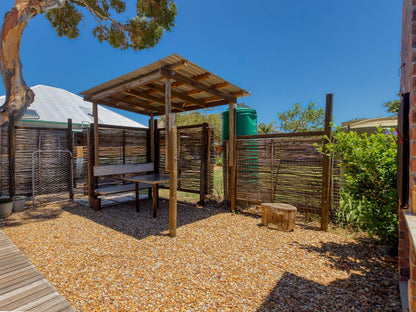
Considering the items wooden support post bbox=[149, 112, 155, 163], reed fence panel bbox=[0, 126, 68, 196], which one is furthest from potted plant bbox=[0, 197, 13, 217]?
wooden support post bbox=[149, 112, 155, 163]

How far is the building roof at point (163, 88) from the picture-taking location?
3592mm

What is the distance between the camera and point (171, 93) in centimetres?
479

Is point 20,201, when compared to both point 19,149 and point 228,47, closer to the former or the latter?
point 19,149

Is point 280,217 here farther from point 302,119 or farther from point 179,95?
point 302,119

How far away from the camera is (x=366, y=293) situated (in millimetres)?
2029

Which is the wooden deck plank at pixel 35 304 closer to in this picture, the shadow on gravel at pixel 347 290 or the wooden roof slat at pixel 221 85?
the shadow on gravel at pixel 347 290

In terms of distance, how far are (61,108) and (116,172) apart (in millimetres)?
8642

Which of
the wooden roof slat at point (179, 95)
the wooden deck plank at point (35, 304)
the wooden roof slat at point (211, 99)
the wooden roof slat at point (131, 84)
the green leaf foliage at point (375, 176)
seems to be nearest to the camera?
the wooden deck plank at point (35, 304)

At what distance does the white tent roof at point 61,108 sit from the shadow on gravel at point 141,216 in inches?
265

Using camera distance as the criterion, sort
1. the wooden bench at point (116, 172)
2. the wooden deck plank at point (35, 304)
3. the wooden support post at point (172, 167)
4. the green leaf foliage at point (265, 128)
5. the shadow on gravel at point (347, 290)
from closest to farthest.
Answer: the wooden deck plank at point (35, 304)
the shadow on gravel at point (347, 290)
the wooden support post at point (172, 167)
the wooden bench at point (116, 172)
the green leaf foliage at point (265, 128)

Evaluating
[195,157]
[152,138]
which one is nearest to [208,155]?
[195,157]

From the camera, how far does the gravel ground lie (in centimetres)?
192

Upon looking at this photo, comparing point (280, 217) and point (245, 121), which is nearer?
point (280, 217)

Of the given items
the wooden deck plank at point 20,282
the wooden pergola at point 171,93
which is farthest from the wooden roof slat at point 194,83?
the wooden deck plank at point 20,282
